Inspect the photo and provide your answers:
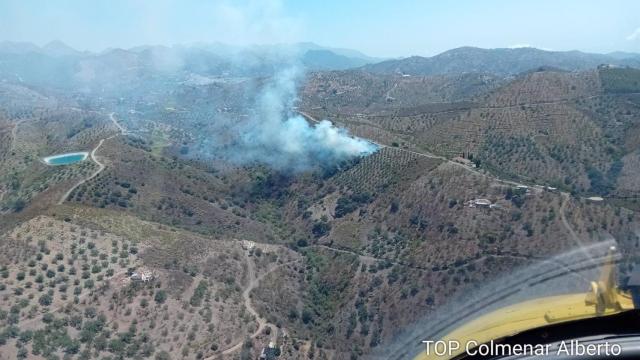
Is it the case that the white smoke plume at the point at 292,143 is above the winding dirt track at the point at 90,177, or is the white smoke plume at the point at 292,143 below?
above

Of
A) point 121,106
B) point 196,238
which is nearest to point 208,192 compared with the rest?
point 196,238

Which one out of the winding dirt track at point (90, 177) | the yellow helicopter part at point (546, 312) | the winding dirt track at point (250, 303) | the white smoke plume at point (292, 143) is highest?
the white smoke plume at point (292, 143)

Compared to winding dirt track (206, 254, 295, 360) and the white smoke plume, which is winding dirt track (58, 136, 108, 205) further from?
winding dirt track (206, 254, 295, 360)

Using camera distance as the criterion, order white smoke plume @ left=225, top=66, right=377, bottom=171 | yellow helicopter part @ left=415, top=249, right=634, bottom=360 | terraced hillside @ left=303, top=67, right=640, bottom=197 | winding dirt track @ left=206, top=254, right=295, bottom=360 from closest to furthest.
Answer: yellow helicopter part @ left=415, top=249, right=634, bottom=360 → winding dirt track @ left=206, top=254, right=295, bottom=360 → terraced hillside @ left=303, top=67, right=640, bottom=197 → white smoke plume @ left=225, top=66, right=377, bottom=171

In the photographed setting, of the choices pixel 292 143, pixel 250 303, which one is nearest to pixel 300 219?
pixel 292 143

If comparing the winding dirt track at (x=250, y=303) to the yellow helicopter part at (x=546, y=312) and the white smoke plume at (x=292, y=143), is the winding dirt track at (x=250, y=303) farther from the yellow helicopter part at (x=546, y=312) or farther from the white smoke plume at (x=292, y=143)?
the yellow helicopter part at (x=546, y=312)

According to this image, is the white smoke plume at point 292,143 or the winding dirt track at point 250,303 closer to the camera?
the winding dirt track at point 250,303

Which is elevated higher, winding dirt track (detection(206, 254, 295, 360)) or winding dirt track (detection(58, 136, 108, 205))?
winding dirt track (detection(58, 136, 108, 205))

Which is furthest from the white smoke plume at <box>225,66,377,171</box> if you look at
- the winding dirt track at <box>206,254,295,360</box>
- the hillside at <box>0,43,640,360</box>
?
the winding dirt track at <box>206,254,295,360</box>

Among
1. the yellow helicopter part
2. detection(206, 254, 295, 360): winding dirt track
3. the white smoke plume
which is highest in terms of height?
the white smoke plume

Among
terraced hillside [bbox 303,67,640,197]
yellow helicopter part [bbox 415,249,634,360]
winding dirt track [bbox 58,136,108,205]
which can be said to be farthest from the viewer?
terraced hillside [bbox 303,67,640,197]

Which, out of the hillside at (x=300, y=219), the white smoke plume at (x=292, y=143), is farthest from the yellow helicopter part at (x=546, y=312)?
the white smoke plume at (x=292, y=143)
